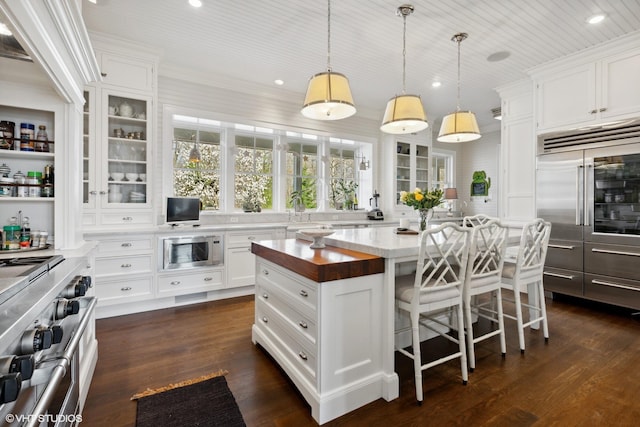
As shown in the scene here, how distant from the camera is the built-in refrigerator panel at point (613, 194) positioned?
3301mm

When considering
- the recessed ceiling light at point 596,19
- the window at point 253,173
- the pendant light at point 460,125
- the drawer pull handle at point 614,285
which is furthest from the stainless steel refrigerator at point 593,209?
the window at point 253,173

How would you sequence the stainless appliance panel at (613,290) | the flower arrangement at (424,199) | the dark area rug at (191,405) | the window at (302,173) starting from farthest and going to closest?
1. the window at (302,173)
2. the stainless appliance panel at (613,290)
3. the flower arrangement at (424,199)
4. the dark area rug at (191,405)

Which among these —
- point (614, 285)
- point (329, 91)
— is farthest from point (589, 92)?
point (329, 91)

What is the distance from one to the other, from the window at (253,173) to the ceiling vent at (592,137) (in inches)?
149

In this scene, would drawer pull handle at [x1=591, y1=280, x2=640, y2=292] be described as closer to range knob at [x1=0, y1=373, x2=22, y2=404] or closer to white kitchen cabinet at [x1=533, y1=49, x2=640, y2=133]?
white kitchen cabinet at [x1=533, y1=49, x2=640, y2=133]

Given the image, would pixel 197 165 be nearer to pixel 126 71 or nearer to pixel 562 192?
pixel 126 71

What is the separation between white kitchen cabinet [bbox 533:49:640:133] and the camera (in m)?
3.37

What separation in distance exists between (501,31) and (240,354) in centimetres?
399

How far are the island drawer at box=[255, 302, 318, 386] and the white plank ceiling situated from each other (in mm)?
2686

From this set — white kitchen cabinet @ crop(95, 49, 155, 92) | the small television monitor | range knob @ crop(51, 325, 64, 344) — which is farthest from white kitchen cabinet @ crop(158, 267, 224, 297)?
range knob @ crop(51, 325, 64, 344)

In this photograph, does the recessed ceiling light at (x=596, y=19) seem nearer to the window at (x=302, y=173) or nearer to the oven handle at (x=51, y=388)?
the window at (x=302, y=173)

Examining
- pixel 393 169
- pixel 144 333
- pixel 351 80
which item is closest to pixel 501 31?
pixel 351 80

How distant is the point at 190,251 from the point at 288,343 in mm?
2151

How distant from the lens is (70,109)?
1.97m
